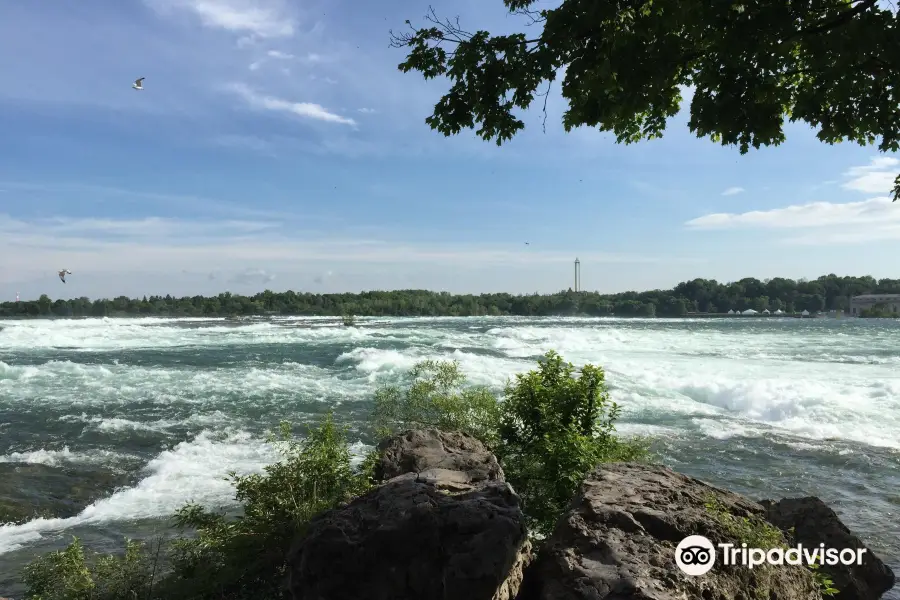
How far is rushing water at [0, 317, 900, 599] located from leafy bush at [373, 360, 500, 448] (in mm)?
2843

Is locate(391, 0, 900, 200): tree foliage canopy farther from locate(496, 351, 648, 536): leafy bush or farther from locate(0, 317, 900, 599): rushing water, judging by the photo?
locate(0, 317, 900, 599): rushing water

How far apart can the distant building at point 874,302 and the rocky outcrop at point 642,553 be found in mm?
156428

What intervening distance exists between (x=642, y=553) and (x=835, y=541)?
3055mm

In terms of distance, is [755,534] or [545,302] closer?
[755,534]

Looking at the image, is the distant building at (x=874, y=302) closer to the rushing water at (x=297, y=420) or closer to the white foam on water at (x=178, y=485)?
the rushing water at (x=297, y=420)

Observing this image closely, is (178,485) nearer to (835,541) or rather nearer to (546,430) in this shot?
(546,430)

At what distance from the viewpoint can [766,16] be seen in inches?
165

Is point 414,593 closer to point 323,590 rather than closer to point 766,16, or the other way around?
point 323,590

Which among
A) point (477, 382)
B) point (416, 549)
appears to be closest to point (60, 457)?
point (416, 549)

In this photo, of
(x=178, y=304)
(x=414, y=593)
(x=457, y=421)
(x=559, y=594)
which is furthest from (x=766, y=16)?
(x=178, y=304)

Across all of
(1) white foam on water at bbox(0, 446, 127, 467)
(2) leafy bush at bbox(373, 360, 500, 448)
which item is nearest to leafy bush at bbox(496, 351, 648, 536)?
(2) leafy bush at bbox(373, 360, 500, 448)

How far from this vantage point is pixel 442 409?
885cm

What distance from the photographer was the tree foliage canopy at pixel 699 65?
4.25m

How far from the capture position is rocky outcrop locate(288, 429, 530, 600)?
3.84 metres
